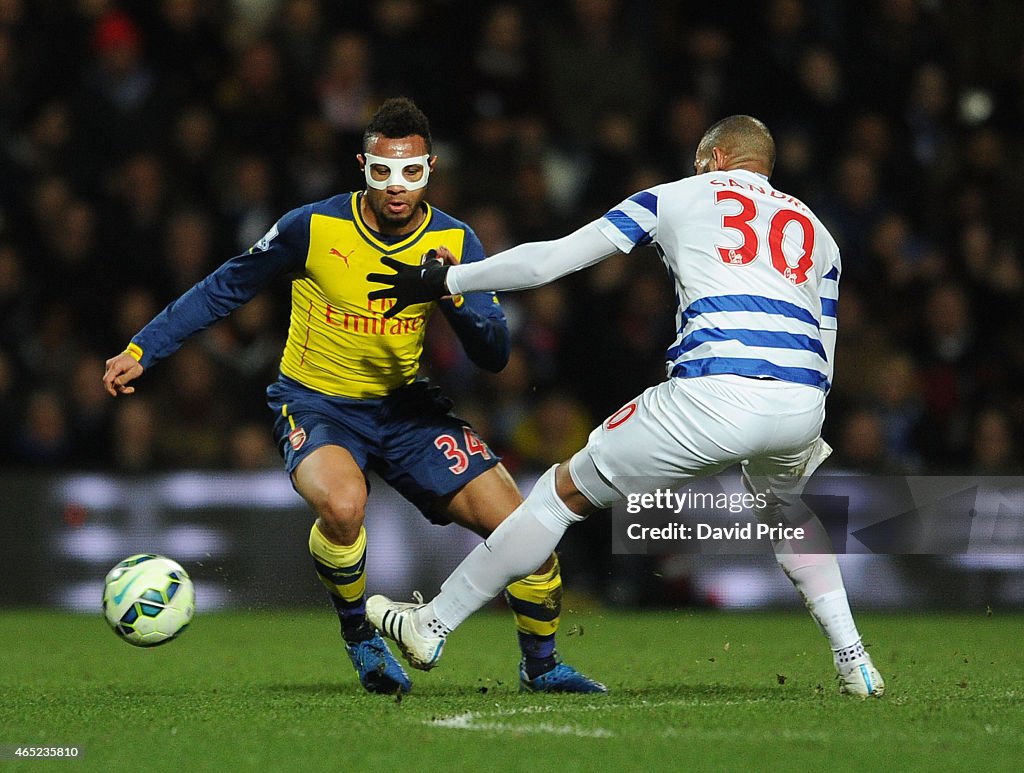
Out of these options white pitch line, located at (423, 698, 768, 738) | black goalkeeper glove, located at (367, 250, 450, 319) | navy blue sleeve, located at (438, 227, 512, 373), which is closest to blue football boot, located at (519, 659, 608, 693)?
white pitch line, located at (423, 698, 768, 738)

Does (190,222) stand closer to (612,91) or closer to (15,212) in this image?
(15,212)

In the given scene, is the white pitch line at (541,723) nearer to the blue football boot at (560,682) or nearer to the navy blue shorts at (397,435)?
the blue football boot at (560,682)

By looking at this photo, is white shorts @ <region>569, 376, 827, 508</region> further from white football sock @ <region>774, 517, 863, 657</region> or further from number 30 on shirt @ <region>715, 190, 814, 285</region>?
white football sock @ <region>774, 517, 863, 657</region>

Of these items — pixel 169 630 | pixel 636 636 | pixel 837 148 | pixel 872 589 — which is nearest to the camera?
pixel 169 630

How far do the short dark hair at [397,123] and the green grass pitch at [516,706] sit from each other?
1995 millimetres

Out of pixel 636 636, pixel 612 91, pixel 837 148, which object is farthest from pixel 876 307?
pixel 636 636

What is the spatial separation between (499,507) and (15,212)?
18.4 feet

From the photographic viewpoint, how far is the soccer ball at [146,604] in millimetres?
5547

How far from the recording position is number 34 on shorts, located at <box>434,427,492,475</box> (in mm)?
5844

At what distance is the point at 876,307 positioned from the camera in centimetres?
1038

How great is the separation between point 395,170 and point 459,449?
104cm

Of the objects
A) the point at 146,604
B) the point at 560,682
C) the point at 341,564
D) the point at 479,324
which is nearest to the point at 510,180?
the point at 479,324

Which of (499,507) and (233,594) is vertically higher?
(499,507)

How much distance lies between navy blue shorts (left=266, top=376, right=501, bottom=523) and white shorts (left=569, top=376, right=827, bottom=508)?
823mm
